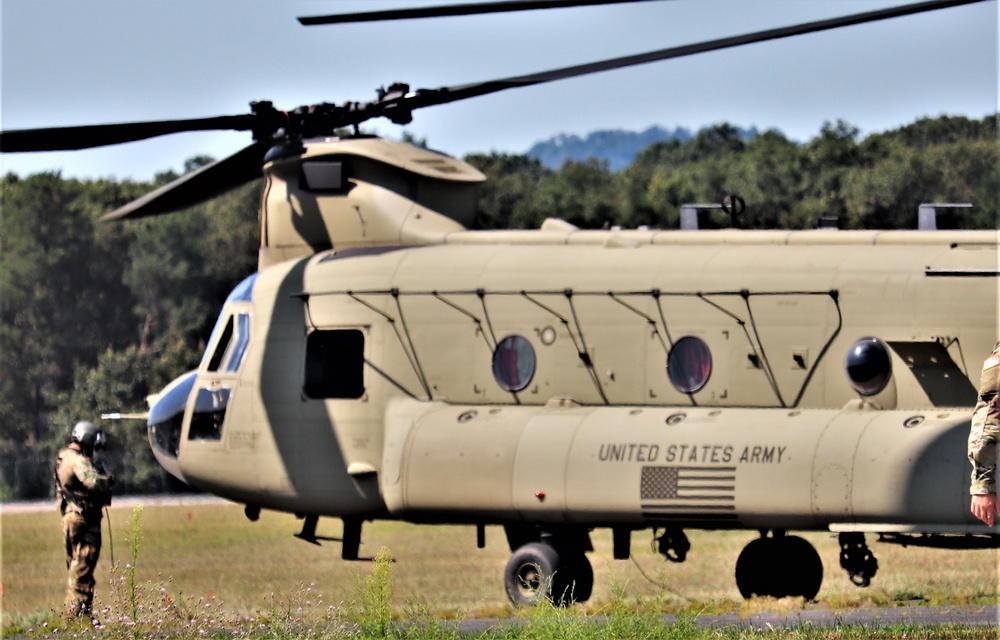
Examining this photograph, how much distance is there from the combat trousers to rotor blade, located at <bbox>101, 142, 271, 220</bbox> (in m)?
3.78

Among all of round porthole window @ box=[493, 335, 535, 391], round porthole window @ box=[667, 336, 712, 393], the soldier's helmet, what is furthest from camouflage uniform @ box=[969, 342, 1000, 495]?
the soldier's helmet

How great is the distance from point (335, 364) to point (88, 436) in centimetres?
272

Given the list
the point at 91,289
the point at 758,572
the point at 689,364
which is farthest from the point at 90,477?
the point at 91,289

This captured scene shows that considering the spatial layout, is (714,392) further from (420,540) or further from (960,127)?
(960,127)

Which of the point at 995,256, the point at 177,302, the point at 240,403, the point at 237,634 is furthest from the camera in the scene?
the point at 177,302

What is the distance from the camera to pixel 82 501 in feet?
51.6

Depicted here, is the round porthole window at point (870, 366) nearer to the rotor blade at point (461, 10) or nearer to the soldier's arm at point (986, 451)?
the rotor blade at point (461, 10)

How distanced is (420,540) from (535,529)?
1049 centimetres

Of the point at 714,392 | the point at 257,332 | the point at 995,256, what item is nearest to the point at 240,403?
the point at 257,332

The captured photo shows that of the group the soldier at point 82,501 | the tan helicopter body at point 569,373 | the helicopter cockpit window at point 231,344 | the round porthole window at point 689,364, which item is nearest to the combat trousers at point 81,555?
the soldier at point 82,501

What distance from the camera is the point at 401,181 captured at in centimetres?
1788

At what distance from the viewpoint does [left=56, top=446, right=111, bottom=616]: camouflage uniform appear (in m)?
15.4

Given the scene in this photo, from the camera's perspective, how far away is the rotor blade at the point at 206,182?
18.3 meters

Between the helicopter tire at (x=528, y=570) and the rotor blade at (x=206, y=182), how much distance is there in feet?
18.0
